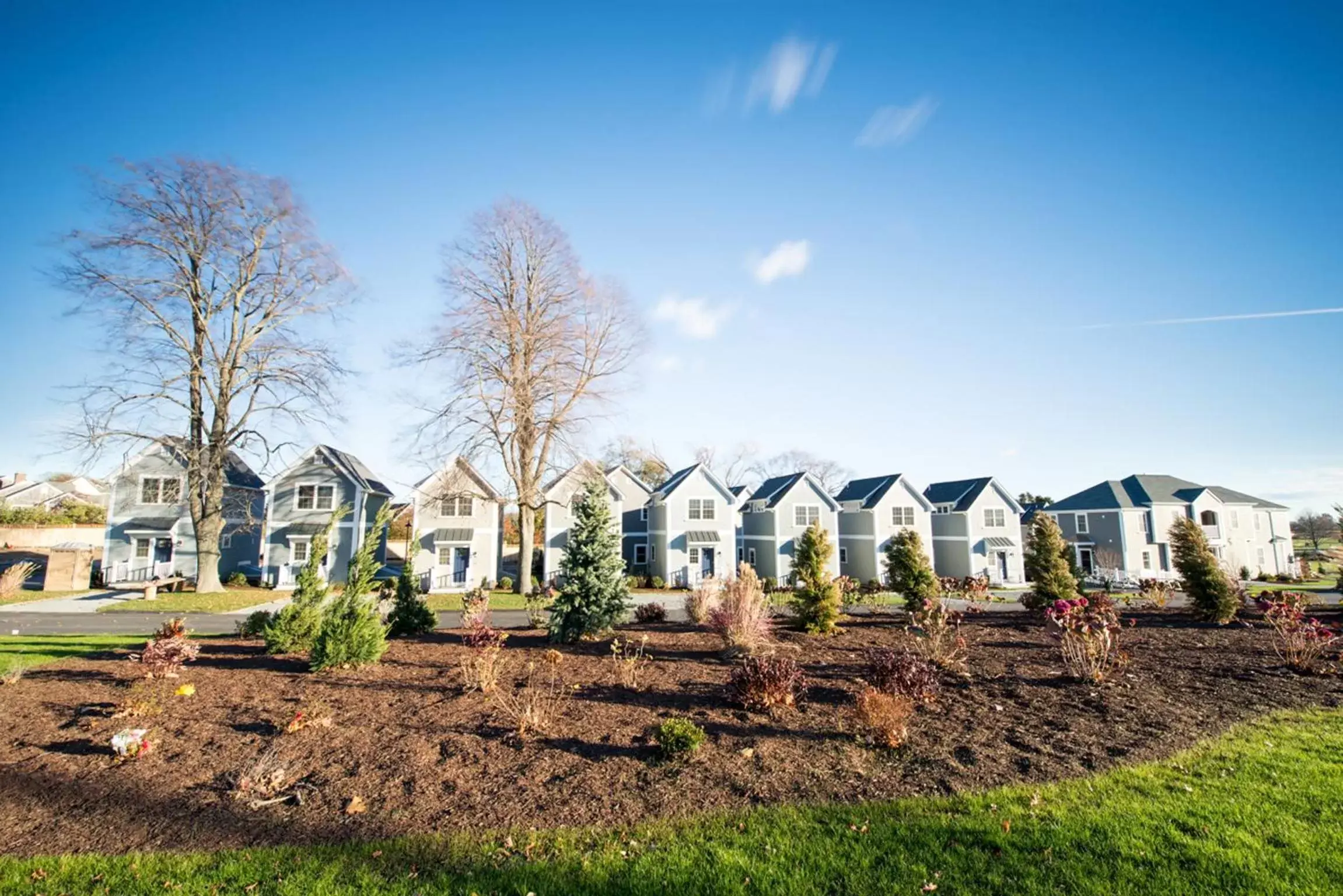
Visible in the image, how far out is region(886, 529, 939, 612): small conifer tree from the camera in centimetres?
1703

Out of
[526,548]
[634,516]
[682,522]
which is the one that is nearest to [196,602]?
[526,548]

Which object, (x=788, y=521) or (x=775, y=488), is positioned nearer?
(x=788, y=521)

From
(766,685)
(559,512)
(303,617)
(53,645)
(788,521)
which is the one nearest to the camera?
(766,685)

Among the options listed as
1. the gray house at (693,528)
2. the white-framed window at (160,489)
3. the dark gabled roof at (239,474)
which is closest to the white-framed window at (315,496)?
the dark gabled roof at (239,474)

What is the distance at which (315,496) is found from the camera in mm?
33312

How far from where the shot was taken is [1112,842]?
15.5ft

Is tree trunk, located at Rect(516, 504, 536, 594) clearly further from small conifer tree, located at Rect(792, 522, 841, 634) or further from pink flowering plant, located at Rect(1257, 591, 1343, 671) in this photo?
pink flowering plant, located at Rect(1257, 591, 1343, 671)

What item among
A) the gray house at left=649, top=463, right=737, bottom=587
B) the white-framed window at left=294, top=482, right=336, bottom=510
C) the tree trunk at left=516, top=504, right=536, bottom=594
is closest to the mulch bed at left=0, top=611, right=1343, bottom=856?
the tree trunk at left=516, top=504, right=536, bottom=594

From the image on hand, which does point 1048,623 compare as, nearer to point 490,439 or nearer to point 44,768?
point 44,768

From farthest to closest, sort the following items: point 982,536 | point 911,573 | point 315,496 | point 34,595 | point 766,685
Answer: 1. point 982,536
2. point 315,496
3. point 34,595
4. point 911,573
5. point 766,685

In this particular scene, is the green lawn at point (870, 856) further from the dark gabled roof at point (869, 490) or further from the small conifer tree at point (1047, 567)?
the dark gabled roof at point (869, 490)

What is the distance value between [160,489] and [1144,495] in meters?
63.0

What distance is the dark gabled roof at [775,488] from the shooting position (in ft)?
126

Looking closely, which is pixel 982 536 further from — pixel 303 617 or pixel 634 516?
pixel 303 617
